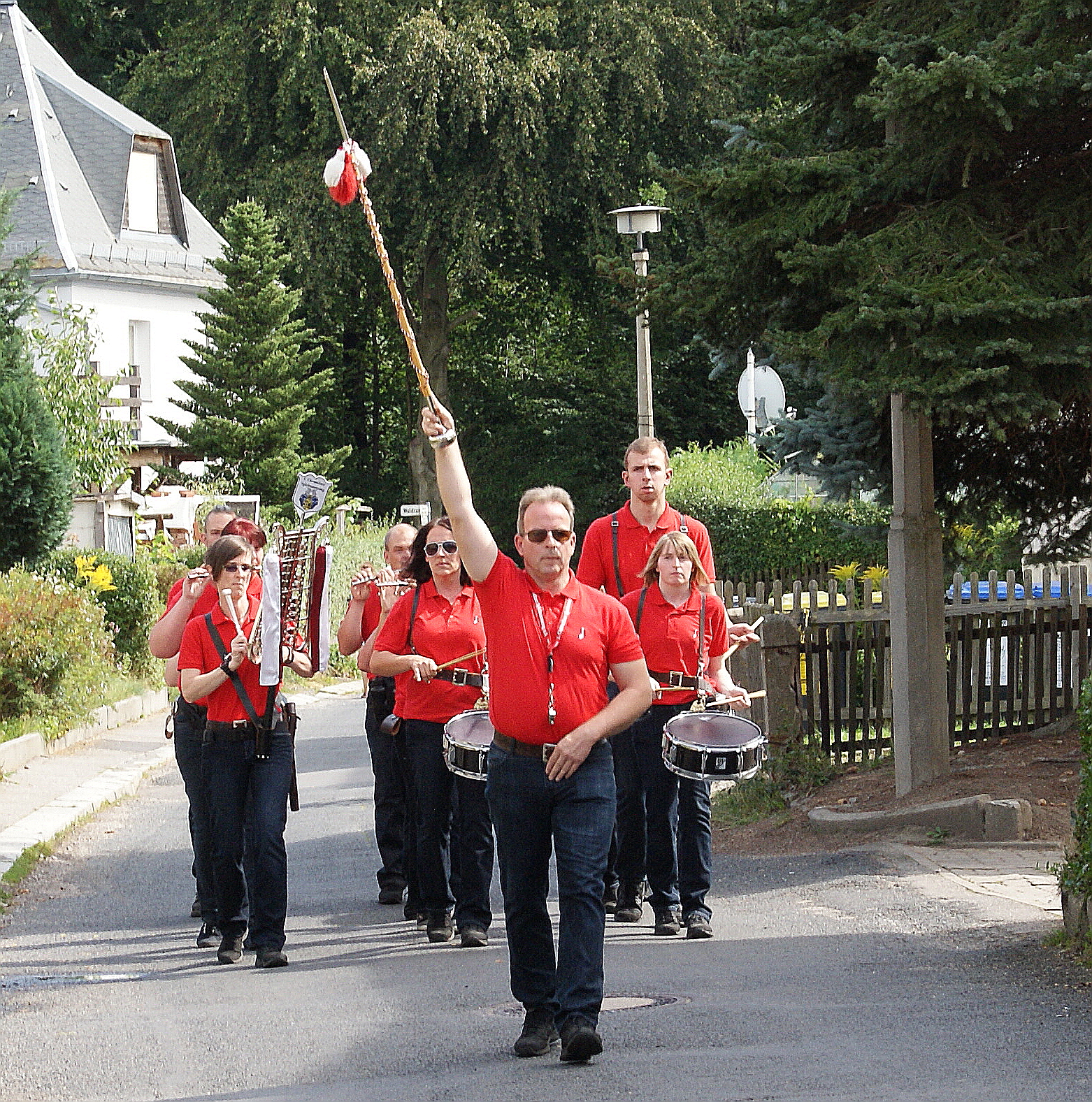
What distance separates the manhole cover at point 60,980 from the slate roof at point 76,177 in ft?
95.1

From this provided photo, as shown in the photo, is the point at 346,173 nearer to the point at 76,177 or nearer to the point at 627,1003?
the point at 627,1003

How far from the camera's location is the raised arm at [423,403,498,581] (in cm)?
583

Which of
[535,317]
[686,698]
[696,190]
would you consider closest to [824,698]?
[696,190]

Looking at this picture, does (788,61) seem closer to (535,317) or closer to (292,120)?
(292,120)

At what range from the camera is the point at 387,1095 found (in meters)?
5.82

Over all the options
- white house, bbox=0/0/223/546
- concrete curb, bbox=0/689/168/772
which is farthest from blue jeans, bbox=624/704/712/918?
white house, bbox=0/0/223/546

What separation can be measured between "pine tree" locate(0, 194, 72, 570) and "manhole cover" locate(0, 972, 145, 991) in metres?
11.1

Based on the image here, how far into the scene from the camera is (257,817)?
8.16m

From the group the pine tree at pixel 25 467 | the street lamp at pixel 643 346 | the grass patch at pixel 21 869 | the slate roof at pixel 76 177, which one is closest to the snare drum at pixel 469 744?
the grass patch at pixel 21 869

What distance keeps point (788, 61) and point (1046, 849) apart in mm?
5032

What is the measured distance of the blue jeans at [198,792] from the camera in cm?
893

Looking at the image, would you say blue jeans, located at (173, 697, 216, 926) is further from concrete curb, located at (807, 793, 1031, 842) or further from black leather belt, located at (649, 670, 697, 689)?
concrete curb, located at (807, 793, 1031, 842)

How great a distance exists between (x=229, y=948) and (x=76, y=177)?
32496 mm

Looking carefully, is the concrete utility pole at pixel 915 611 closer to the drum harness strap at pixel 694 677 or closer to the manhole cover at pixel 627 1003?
the drum harness strap at pixel 694 677
